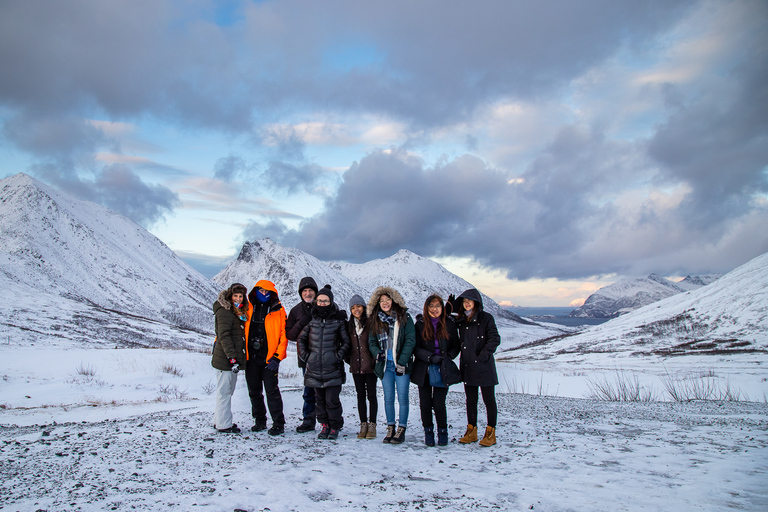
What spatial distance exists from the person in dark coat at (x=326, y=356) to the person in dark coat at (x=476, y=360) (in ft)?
6.83

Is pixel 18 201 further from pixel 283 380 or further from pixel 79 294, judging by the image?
pixel 283 380

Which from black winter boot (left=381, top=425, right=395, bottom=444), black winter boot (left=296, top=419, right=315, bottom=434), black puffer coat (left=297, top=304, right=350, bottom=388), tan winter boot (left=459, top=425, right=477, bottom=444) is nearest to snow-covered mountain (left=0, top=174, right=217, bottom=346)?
black winter boot (left=296, top=419, right=315, bottom=434)

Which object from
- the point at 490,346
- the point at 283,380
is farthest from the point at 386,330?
the point at 283,380

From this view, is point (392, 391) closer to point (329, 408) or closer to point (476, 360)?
point (329, 408)

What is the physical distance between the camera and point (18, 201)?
62219 millimetres

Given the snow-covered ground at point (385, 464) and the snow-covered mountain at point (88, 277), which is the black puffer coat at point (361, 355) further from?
the snow-covered mountain at point (88, 277)

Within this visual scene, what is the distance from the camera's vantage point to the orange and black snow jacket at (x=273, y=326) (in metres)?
7.42

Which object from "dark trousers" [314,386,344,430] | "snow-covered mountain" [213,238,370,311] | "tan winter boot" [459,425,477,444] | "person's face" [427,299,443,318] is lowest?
"tan winter boot" [459,425,477,444]

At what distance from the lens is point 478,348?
6.94 m

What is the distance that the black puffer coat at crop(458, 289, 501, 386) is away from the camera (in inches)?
268

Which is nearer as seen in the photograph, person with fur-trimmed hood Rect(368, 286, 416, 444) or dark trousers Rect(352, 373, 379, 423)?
person with fur-trimmed hood Rect(368, 286, 416, 444)

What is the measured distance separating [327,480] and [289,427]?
10.6 feet

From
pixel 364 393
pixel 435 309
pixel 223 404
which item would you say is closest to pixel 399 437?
pixel 364 393

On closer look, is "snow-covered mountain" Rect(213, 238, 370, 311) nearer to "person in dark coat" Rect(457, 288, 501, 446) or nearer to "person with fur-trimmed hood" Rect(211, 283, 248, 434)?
"person with fur-trimmed hood" Rect(211, 283, 248, 434)
